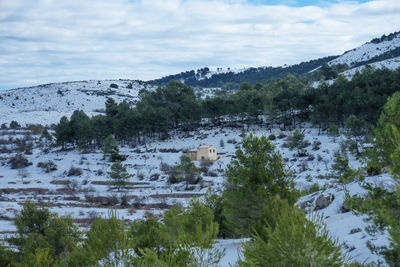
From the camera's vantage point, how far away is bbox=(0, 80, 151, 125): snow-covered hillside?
375 ft

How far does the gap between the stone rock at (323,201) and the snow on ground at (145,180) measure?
29 cm

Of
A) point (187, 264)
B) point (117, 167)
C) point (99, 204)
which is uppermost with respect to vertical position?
point (187, 264)

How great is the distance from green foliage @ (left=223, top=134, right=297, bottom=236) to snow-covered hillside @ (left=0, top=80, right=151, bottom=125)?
347 ft

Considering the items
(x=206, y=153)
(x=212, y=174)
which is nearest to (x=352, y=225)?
(x=212, y=174)

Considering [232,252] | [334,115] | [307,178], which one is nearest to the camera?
[232,252]

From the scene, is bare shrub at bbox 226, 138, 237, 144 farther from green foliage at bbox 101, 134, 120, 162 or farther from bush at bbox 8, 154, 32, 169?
bush at bbox 8, 154, 32, 169

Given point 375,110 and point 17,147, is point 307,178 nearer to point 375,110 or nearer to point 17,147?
point 375,110

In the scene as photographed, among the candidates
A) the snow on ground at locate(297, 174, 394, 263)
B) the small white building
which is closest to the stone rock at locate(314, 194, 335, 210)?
the snow on ground at locate(297, 174, 394, 263)

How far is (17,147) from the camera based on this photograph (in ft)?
236

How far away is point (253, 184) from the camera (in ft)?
43.9

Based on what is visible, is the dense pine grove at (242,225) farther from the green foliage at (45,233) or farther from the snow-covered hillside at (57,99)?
the snow-covered hillside at (57,99)

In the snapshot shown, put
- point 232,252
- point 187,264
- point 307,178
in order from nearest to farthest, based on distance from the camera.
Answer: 1. point 187,264
2. point 232,252
3. point 307,178

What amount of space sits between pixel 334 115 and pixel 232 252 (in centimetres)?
4742

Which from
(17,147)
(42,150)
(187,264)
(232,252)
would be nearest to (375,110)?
(232,252)
